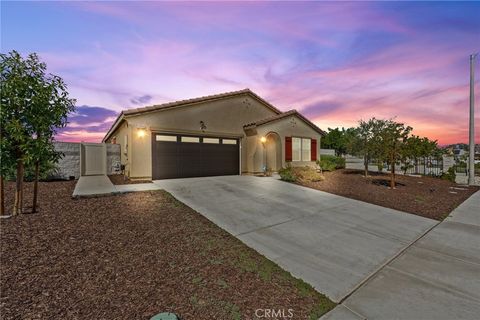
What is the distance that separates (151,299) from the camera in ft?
8.76

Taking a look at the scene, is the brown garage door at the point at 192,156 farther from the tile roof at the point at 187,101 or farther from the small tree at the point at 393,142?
the small tree at the point at 393,142

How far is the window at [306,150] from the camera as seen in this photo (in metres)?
16.4

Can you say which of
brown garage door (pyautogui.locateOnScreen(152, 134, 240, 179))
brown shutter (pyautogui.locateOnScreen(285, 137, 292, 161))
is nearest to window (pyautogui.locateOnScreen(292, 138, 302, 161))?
brown shutter (pyautogui.locateOnScreen(285, 137, 292, 161))

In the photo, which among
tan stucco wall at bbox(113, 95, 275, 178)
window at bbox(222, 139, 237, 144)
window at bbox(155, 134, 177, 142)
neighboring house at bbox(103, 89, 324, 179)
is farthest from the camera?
window at bbox(222, 139, 237, 144)

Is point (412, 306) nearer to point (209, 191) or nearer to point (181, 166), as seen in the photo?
point (209, 191)

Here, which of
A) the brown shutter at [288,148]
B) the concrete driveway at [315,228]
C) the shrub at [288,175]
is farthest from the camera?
the brown shutter at [288,148]

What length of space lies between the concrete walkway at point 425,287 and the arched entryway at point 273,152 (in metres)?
10.3

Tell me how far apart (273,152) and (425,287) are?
1242cm

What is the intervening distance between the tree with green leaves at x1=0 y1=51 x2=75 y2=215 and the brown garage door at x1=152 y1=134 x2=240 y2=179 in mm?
6137

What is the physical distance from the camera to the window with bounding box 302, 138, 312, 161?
16.4 metres

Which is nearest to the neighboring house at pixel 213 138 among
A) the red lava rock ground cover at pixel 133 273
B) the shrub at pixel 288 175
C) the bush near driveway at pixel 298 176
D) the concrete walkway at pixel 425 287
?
the shrub at pixel 288 175

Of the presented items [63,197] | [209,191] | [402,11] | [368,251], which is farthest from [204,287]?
[402,11]

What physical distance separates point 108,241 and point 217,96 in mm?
10657

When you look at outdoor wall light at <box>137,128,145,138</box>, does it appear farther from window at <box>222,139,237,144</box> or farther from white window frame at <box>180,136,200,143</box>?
window at <box>222,139,237,144</box>
